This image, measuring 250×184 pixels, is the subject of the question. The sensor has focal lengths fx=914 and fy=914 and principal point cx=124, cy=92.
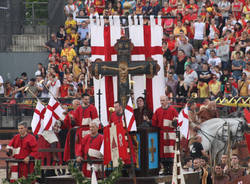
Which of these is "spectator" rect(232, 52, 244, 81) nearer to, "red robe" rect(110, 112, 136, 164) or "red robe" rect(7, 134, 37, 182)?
"red robe" rect(110, 112, 136, 164)

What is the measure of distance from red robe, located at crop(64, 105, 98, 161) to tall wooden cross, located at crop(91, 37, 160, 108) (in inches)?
37.8

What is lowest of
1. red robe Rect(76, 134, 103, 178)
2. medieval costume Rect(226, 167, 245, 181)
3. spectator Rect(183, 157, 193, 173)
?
spectator Rect(183, 157, 193, 173)

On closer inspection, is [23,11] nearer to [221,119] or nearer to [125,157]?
[221,119]

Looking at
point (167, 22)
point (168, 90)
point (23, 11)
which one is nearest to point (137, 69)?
point (168, 90)

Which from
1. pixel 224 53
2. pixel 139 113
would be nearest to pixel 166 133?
pixel 139 113

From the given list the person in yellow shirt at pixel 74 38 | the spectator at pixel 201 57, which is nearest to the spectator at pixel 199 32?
the spectator at pixel 201 57

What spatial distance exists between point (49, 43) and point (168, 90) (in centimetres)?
746

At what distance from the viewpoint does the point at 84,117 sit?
21.3m

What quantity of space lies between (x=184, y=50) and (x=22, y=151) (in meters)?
10.1

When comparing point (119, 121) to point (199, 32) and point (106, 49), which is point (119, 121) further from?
point (199, 32)

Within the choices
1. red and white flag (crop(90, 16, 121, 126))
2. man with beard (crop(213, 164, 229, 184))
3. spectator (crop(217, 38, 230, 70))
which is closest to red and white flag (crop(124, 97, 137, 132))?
man with beard (crop(213, 164, 229, 184))

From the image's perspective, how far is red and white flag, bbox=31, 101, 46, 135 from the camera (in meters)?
21.6

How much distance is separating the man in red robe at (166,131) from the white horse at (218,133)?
261cm

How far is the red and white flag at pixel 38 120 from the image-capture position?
70.9 feet
